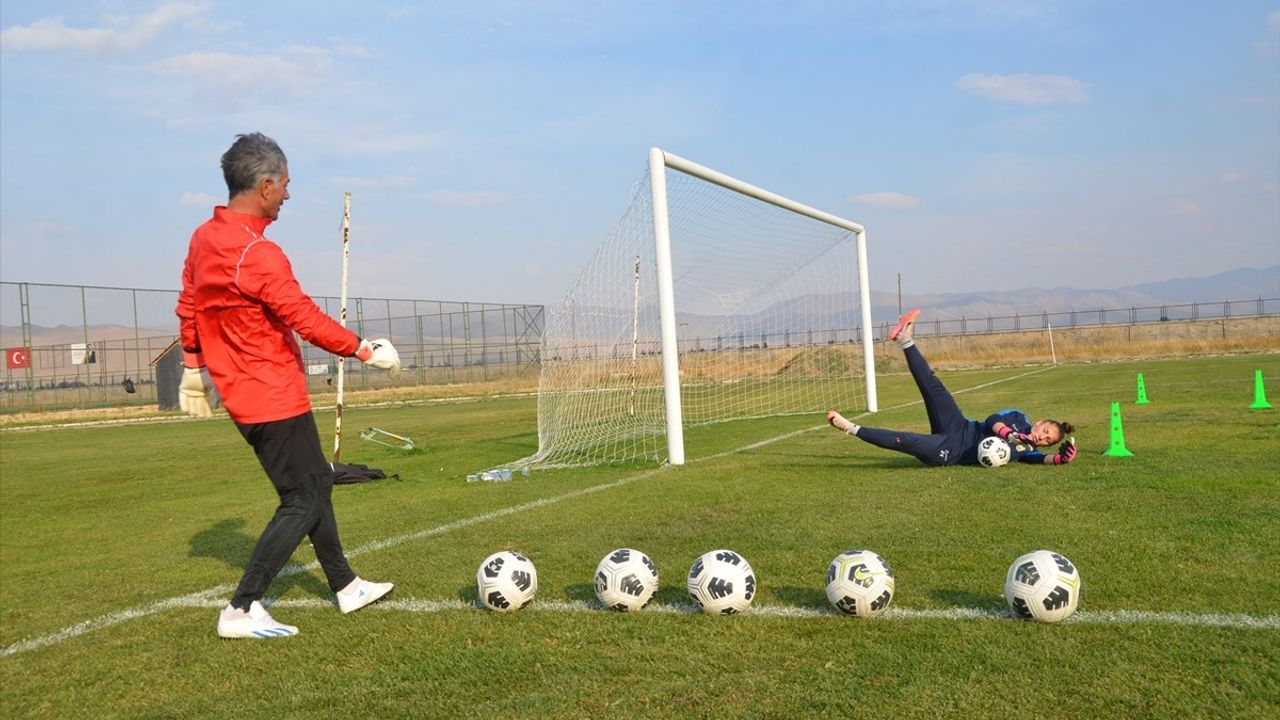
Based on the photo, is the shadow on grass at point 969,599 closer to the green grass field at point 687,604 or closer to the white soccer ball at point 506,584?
the green grass field at point 687,604

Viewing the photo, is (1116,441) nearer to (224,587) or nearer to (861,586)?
(861,586)

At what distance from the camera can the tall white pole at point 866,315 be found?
685 inches

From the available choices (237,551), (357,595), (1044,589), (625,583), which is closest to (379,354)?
(357,595)

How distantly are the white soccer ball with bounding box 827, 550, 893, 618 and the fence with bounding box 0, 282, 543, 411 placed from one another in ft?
92.2

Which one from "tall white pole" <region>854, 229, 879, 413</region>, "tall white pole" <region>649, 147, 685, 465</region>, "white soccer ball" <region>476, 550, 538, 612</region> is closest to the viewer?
"white soccer ball" <region>476, 550, 538, 612</region>

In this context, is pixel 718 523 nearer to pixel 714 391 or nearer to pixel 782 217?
pixel 782 217

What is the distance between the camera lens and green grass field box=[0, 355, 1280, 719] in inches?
136

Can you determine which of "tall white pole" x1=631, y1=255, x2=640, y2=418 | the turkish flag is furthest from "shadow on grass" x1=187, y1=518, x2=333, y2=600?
the turkish flag

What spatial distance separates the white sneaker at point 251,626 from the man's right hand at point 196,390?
3.42ft

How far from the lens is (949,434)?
9.09 meters

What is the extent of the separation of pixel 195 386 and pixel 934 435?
6.66 meters

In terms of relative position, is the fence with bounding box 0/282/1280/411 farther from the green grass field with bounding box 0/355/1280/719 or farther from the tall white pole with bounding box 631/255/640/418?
the green grass field with bounding box 0/355/1280/719

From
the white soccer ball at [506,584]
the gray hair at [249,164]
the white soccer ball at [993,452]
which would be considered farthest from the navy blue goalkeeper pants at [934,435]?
the gray hair at [249,164]

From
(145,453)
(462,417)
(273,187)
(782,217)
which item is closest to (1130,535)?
(273,187)
